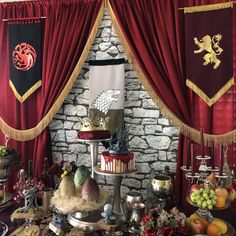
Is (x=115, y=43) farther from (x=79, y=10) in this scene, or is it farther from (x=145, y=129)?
(x=145, y=129)

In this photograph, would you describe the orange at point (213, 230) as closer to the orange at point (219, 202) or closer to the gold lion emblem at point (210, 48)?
the orange at point (219, 202)

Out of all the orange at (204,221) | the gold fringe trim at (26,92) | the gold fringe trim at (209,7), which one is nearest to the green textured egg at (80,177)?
the orange at (204,221)

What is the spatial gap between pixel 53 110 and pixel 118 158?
1.26 meters

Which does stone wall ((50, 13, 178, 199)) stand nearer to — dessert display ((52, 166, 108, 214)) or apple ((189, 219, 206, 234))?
dessert display ((52, 166, 108, 214))

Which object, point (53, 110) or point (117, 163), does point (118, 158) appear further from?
point (53, 110)

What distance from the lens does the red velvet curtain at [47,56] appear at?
2.97 metres

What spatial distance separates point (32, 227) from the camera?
196 cm

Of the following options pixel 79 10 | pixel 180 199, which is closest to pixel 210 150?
pixel 180 199

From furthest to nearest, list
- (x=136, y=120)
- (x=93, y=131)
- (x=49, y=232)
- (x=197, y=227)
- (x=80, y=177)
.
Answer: (x=136, y=120) → (x=93, y=131) → (x=80, y=177) → (x=49, y=232) → (x=197, y=227)

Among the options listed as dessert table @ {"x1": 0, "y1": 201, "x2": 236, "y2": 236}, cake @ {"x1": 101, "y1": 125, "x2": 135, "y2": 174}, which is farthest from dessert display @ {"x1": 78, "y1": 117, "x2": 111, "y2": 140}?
dessert table @ {"x1": 0, "y1": 201, "x2": 236, "y2": 236}

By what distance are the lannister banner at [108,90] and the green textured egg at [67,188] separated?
102 cm

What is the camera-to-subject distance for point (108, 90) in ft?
9.83

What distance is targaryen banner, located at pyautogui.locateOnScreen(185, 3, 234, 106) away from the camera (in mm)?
2643

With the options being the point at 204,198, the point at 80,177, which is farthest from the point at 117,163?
the point at 204,198
